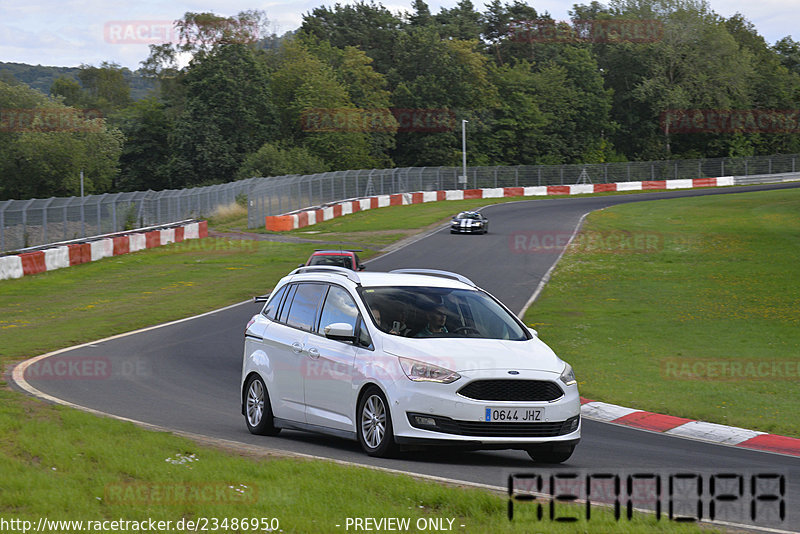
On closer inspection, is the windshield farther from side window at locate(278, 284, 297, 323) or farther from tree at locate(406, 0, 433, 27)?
tree at locate(406, 0, 433, 27)

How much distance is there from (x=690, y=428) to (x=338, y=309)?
500cm

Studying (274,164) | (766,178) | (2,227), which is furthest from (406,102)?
(2,227)

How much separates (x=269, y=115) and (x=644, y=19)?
168 feet

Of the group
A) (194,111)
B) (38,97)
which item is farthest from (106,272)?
(38,97)

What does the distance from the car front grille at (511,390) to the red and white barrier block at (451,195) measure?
45730mm

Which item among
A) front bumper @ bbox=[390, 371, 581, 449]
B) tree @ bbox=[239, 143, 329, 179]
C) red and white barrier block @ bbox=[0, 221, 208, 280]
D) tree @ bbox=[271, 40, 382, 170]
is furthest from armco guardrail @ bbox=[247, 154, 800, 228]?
front bumper @ bbox=[390, 371, 581, 449]

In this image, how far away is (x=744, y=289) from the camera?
2653 cm

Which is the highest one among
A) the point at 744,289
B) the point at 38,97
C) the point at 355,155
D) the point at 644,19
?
the point at 644,19

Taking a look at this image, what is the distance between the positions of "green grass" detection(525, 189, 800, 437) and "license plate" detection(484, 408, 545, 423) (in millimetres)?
4595

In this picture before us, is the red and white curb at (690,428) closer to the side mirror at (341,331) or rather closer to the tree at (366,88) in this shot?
the side mirror at (341,331)

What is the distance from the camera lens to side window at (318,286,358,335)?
996 centimetres

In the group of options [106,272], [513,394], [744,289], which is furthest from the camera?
[106,272]

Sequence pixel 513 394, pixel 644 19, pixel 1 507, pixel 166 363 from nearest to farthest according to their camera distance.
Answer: pixel 1 507, pixel 513 394, pixel 166 363, pixel 644 19

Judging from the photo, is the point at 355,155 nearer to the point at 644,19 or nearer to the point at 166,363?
the point at 644,19
